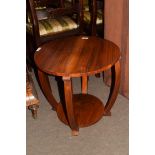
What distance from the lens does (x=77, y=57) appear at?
7.64 feet

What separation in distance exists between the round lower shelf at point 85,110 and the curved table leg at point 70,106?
74 mm

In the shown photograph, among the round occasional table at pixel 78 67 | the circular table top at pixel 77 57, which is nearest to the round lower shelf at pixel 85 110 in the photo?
the round occasional table at pixel 78 67

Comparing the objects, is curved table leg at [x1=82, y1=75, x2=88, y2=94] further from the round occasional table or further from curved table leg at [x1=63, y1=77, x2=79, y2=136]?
curved table leg at [x1=63, y1=77, x2=79, y2=136]

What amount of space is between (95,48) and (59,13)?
75cm

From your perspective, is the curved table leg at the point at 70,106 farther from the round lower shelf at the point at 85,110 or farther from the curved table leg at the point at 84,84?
the curved table leg at the point at 84,84

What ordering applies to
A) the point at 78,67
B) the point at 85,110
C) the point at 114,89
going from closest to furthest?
the point at 78,67
the point at 114,89
the point at 85,110

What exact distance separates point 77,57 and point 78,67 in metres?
0.16

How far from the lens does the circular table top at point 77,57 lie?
2174mm

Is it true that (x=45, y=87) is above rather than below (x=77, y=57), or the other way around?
below

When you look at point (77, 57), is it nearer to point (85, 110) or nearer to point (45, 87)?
point (45, 87)

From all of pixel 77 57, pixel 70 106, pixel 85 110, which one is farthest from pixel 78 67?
pixel 85 110
